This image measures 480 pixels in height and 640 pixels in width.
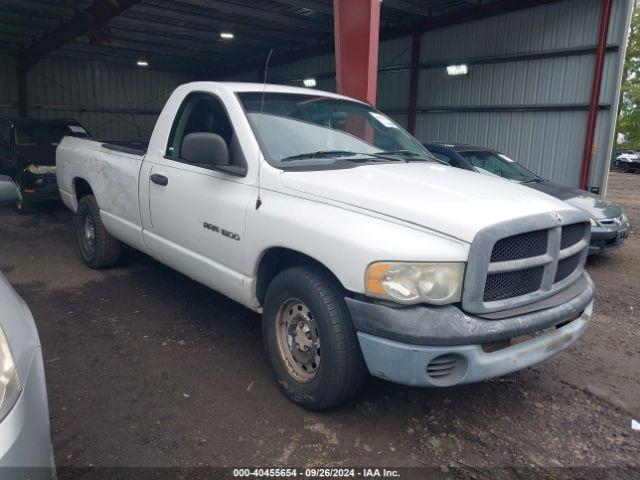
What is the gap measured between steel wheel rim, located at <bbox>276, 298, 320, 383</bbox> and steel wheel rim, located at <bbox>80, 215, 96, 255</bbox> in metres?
3.37

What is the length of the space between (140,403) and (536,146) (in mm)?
11123

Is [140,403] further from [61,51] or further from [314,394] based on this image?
[61,51]

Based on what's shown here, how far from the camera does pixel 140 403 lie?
312 centimetres

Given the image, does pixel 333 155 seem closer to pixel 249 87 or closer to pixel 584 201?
pixel 249 87

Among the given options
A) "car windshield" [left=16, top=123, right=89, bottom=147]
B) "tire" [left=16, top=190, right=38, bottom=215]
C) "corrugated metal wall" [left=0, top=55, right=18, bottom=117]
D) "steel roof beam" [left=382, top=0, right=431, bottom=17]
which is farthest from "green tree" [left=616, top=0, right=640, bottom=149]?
"tire" [left=16, top=190, right=38, bottom=215]

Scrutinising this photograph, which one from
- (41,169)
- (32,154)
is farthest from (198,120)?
(32,154)

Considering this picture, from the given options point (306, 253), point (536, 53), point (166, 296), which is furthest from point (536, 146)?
point (306, 253)

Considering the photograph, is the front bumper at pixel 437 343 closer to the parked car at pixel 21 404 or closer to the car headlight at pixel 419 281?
the car headlight at pixel 419 281

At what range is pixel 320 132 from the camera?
3.68m

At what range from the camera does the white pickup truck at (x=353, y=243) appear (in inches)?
97.6

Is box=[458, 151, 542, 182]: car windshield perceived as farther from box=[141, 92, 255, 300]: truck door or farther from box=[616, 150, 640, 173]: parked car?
box=[616, 150, 640, 173]: parked car

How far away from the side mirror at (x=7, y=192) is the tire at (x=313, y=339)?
4.81ft

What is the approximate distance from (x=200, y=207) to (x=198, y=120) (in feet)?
2.83

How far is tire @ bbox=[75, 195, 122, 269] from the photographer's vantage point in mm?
5484
